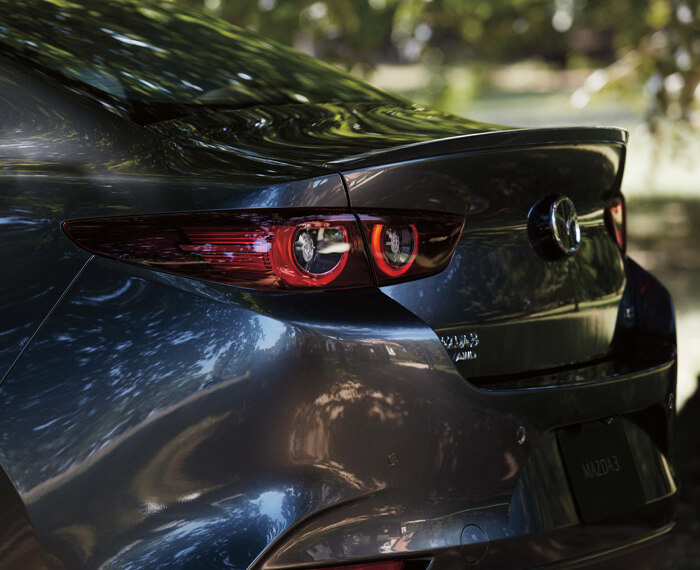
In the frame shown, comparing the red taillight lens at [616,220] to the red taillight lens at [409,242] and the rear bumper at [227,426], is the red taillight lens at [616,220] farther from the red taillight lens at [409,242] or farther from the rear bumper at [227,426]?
the rear bumper at [227,426]

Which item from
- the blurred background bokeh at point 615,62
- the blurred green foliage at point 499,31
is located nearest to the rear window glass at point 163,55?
the blurred background bokeh at point 615,62

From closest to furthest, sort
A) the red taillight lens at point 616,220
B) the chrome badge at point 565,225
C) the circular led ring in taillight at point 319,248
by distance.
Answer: the circular led ring in taillight at point 319,248, the chrome badge at point 565,225, the red taillight lens at point 616,220

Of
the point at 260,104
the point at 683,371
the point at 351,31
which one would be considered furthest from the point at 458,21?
the point at 260,104

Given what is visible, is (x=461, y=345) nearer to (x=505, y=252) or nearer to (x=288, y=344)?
(x=505, y=252)

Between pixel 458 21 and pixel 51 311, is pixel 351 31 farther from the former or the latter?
pixel 51 311

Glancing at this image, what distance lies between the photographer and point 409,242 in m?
1.94

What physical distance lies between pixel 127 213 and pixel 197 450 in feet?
1.50

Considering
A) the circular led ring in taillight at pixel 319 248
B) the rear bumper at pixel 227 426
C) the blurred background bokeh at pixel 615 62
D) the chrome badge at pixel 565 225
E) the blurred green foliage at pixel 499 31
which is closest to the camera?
the rear bumper at pixel 227 426

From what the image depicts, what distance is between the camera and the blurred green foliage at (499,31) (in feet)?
23.4

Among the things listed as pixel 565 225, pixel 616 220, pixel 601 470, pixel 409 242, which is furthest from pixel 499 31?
pixel 409 242

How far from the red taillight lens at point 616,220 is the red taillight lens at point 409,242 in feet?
2.11

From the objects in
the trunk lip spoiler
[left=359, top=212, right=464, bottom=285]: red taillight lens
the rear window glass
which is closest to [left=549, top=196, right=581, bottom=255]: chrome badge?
the trunk lip spoiler

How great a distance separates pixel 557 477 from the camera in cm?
213

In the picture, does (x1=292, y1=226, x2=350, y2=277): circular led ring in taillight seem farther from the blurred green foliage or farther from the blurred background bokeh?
the blurred green foliage
